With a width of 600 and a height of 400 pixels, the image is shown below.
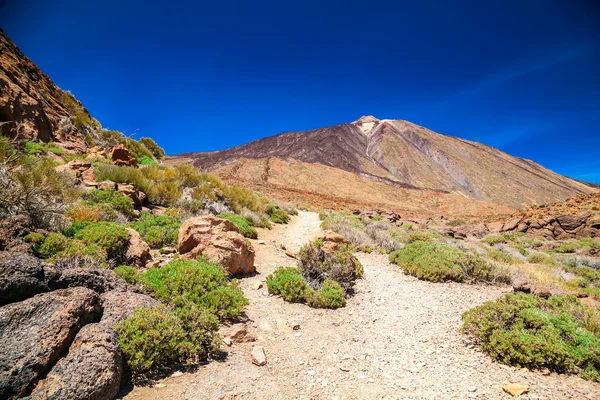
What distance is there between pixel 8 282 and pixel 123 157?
32.7 feet

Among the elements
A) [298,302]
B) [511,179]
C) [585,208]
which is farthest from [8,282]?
[511,179]

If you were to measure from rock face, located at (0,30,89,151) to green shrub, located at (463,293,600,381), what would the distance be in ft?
39.3

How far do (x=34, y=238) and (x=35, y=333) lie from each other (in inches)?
90.4

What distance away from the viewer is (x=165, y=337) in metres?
3.08

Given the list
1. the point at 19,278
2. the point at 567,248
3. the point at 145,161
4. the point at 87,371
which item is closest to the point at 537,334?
the point at 87,371

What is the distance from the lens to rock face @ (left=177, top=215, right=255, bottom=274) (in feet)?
19.3

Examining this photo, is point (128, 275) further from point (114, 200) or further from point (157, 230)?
point (114, 200)

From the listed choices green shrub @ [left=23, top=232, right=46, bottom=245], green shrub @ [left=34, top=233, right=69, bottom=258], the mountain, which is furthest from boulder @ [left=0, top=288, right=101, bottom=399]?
the mountain

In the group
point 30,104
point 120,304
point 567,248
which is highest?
point 30,104

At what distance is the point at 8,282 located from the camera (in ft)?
8.53

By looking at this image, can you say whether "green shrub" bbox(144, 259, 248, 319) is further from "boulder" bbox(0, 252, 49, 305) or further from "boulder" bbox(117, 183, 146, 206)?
"boulder" bbox(117, 183, 146, 206)

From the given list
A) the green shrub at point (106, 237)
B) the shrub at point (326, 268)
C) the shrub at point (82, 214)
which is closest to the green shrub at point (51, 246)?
the green shrub at point (106, 237)

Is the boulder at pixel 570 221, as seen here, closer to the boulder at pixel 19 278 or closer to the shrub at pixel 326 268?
the shrub at pixel 326 268

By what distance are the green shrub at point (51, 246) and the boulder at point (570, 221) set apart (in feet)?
78.2
